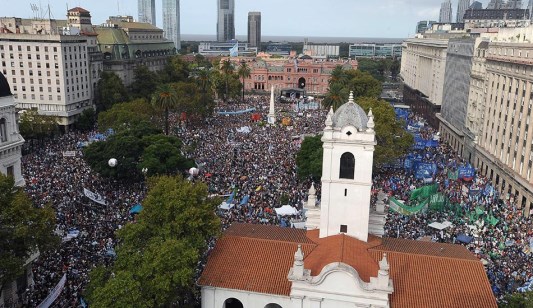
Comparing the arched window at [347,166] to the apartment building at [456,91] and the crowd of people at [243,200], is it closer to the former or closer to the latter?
the crowd of people at [243,200]

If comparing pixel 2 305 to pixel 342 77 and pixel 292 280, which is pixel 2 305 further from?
pixel 342 77

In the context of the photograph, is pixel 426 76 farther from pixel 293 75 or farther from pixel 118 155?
pixel 118 155

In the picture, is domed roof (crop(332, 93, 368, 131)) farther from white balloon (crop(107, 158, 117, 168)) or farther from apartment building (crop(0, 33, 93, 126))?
apartment building (crop(0, 33, 93, 126))

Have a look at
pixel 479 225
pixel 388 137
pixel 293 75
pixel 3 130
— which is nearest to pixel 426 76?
pixel 293 75

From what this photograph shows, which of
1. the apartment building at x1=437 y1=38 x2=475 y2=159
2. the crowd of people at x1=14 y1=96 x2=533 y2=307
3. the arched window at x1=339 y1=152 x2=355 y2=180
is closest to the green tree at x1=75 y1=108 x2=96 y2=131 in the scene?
the crowd of people at x1=14 y1=96 x2=533 y2=307

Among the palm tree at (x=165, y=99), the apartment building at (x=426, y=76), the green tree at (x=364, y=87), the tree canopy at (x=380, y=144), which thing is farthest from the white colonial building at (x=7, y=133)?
the green tree at (x=364, y=87)

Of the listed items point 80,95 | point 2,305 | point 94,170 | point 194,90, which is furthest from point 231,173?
point 80,95

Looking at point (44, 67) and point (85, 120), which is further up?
point (44, 67)
